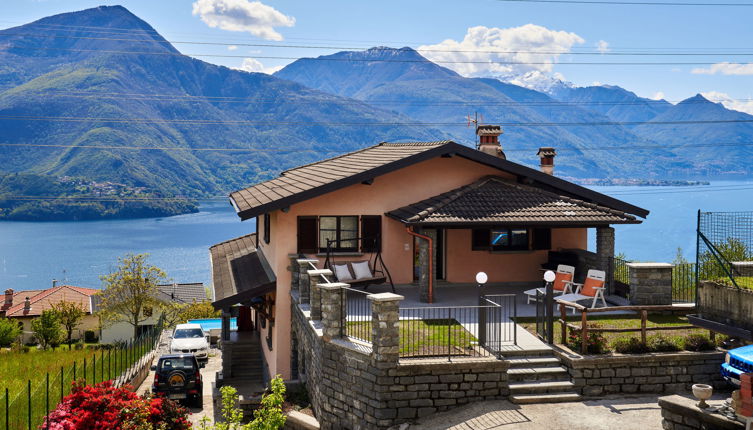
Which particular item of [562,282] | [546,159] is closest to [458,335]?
[562,282]

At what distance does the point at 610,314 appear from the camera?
16484mm

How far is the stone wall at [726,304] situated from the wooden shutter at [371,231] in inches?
368

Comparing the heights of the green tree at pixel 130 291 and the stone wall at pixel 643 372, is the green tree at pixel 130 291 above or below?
below

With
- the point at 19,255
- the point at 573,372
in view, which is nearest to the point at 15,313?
the point at 573,372

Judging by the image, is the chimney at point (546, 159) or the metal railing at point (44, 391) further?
the chimney at point (546, 159)

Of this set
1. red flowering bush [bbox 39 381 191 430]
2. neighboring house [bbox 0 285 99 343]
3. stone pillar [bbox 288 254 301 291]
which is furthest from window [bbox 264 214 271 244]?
neighboring house [bbox 0 285 99 343]

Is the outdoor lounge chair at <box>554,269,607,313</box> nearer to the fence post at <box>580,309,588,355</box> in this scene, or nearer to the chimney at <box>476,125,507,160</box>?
the fence post at <box>580,309,588,355</box>

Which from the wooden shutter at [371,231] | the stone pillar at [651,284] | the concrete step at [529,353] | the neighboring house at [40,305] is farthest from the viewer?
the neighboring house at [40,305]

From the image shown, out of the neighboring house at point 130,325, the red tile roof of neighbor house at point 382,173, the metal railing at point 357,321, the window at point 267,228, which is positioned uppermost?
the red tile roof of neighbor house at point 382,173

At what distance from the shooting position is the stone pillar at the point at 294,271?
739 inches

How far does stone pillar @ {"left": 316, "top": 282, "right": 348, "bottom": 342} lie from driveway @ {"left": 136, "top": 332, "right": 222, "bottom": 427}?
307 cm

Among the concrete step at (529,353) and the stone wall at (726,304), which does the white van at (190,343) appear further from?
the stone wall at (726,304)

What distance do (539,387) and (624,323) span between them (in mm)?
3896

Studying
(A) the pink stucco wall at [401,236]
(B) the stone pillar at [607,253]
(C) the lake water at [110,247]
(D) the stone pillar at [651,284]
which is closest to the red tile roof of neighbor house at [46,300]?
(A) the pink stucco wall at [401,236]
